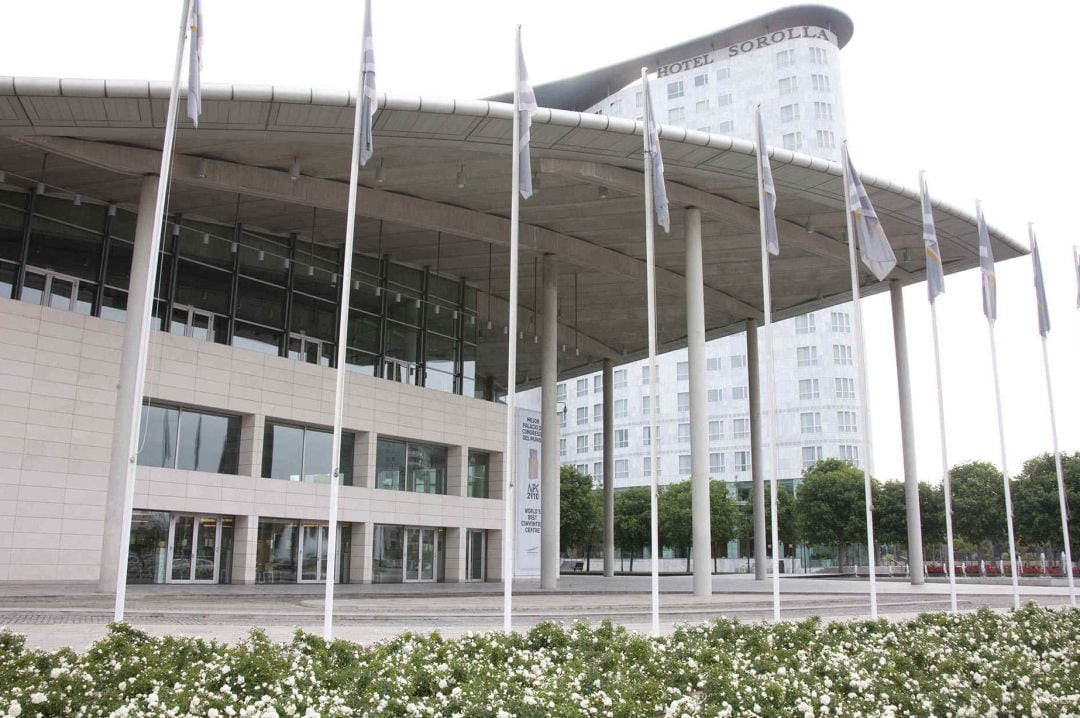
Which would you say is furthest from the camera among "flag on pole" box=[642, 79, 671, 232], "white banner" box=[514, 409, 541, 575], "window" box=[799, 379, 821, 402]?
"window" box=[799, 379, 821, 402]

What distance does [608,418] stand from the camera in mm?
44406

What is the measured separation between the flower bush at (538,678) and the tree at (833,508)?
4995cm

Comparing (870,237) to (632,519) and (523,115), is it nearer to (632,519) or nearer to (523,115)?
(523,115)

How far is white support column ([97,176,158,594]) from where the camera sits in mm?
21328

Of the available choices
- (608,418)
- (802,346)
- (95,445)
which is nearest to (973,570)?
(608,418)

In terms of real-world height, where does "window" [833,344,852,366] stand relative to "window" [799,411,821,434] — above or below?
above

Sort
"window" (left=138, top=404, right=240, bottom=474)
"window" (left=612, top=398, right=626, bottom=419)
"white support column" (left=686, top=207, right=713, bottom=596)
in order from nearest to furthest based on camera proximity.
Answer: "white support column" (left=686, top=207, right=713, bottom=596)
"window" (left=138, top=404, right=240, bottom=474)
"window" (left=612, top=398, right=626, bottom=419)

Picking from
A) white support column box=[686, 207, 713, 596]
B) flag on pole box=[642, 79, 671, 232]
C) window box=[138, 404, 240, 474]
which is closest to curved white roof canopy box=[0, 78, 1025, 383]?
white support column box=[686, 207, 713, 596]

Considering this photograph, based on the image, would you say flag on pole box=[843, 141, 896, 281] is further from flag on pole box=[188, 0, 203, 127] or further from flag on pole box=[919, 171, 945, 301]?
flag on pole box=[188, 0, 203, 127]

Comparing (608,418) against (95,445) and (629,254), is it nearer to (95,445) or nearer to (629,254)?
(629,254)

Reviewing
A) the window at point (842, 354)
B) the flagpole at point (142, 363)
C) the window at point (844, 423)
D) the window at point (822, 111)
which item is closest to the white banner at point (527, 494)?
the flagpole at point (142, 363)

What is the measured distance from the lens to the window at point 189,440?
25950mm

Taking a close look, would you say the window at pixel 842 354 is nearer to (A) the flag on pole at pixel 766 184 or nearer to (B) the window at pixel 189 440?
(B) the window at pixel 189 440

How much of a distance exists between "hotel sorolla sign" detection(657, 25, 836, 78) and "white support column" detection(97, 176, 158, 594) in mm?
72265
